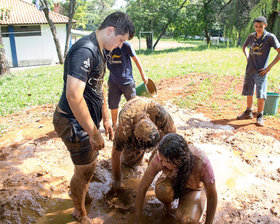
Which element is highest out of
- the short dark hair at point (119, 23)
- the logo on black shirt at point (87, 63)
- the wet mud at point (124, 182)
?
the short dark hair at point (119, 23)

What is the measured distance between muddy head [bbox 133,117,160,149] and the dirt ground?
914 millimetres

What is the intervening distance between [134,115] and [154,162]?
19.3 inches

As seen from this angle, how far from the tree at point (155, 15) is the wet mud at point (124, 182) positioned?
54.1 ft

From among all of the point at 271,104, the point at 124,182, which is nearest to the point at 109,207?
the point at 124,182

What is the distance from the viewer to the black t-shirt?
5.97 feet

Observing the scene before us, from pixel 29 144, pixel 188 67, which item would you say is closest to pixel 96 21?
pixel 188 67

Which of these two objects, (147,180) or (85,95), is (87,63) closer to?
(85,95)

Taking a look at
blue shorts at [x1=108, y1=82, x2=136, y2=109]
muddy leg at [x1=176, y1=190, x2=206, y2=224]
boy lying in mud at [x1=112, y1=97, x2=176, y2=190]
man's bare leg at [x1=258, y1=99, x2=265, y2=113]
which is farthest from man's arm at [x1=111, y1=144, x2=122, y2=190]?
man's bare leg at [x1=258, y1=99, x2=265, y2=113]

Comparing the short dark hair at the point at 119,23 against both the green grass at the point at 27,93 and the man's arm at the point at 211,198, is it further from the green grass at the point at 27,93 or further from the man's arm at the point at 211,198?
the green grass at the point at 27,93

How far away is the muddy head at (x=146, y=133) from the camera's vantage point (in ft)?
7.08

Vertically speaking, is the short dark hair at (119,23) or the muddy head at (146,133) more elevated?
the short dark hair at (119,23)

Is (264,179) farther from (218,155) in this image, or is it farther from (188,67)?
(188,67)

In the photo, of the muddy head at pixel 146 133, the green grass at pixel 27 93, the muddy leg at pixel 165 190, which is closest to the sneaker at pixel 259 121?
the muddy leg at pixel 165 190

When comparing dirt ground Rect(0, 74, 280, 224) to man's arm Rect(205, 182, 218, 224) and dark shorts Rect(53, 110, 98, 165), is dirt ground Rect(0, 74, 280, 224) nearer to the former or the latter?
man's arm Rect(205, 182, 218, 224)
